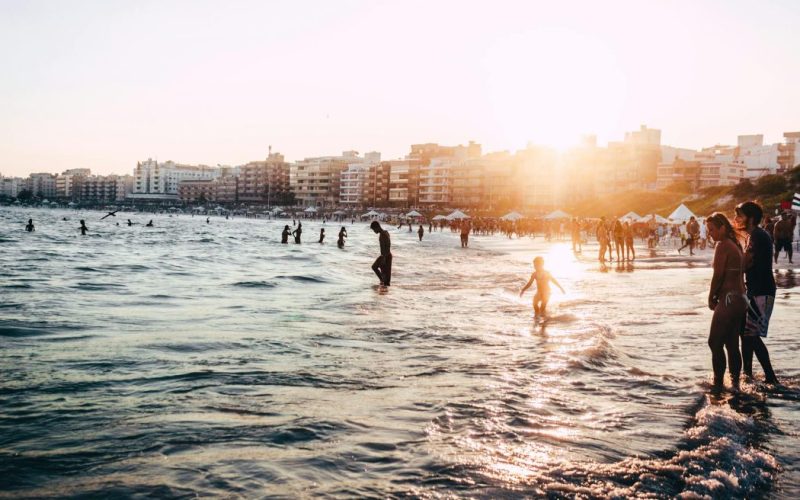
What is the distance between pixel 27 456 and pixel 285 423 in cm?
196

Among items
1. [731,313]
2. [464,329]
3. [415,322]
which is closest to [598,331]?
[464,329]

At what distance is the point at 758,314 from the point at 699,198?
90.5 meters

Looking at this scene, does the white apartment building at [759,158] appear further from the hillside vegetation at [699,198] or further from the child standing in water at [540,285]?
the child standing in water at [540,285]

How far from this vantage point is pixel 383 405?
259 inches

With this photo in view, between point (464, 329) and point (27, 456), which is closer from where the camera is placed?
point (27, 456)

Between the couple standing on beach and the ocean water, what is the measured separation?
40 cm

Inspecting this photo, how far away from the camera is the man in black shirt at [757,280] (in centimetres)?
702

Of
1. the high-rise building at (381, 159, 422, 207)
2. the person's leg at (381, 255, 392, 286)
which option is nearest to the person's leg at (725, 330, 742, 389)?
the person's leg at (381, 255, 392, 286)

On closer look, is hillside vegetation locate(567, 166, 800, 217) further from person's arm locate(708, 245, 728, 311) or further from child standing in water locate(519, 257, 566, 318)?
person's arm locate(708, 245, 728, 311)

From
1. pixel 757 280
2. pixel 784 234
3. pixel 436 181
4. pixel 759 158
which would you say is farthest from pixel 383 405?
pixel 436 181

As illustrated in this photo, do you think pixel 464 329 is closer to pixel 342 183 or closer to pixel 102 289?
pixel 102 289

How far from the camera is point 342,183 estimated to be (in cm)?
18612

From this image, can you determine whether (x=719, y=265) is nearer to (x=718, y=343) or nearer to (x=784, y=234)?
(x=718, y=343)

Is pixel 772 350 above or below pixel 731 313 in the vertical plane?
below
